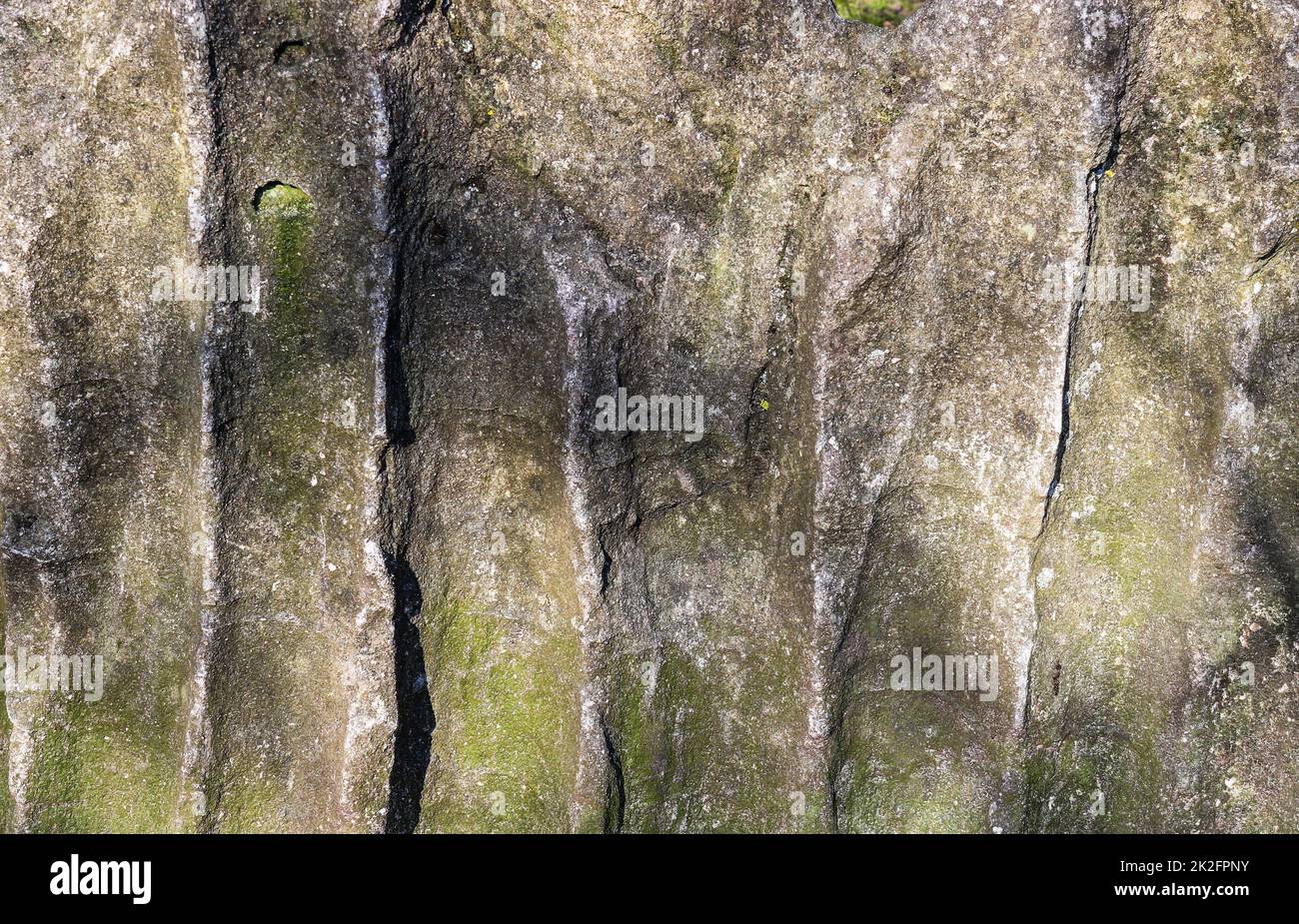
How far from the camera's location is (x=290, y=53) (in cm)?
412

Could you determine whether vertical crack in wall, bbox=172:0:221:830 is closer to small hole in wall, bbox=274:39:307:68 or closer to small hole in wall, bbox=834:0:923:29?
small hole in wall, bbox=274:39:307:68

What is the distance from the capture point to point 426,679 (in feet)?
15.3

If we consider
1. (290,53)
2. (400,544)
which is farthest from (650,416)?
(290,53)

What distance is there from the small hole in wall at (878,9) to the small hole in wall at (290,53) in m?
3.38

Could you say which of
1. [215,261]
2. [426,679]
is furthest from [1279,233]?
[215,261]

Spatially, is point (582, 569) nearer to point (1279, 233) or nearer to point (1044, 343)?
point (1044, 343)

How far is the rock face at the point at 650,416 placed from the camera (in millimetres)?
4254

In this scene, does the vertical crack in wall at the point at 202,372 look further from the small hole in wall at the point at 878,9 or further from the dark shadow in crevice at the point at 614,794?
the small hole in wall at the point at 878,9

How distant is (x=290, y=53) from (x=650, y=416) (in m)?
2.12

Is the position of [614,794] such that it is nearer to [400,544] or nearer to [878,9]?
[400,544]

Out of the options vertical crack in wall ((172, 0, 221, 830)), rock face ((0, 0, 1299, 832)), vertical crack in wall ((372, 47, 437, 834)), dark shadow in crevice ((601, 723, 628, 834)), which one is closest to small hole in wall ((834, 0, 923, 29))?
rock face ((0, 0, 1299, 832))

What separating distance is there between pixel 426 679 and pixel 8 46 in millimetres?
3192

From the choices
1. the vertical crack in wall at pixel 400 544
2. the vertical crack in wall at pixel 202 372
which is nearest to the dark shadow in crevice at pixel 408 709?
the vertical crack in wall at pixel 400 544

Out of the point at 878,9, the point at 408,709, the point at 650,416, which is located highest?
the point at 878,9
